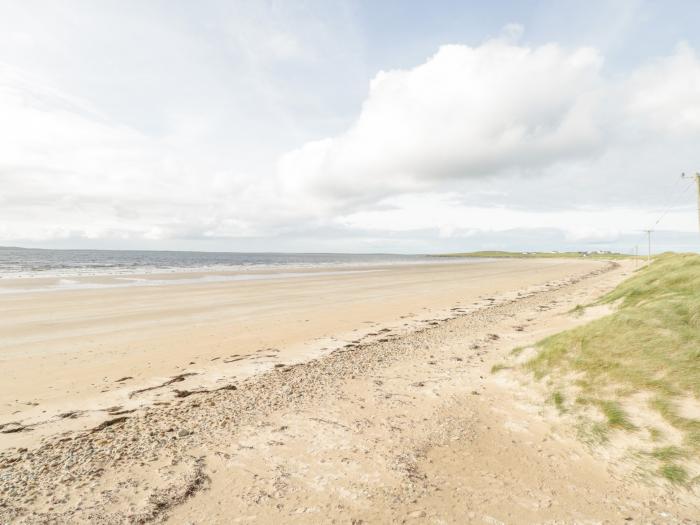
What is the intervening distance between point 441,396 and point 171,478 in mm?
5654

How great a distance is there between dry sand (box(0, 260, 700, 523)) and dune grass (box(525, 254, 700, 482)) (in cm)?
91

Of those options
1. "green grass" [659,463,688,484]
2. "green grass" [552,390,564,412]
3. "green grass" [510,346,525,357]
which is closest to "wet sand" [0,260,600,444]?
"green grass" [510,346,525,357]

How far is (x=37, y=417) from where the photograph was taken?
24.9 ft

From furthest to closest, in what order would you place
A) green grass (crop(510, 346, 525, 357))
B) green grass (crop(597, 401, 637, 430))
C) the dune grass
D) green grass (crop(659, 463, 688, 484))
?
1. green grass (crop(510, 346, 525, 357))
2. the dune grass
3. green grass (crop(597, 401, 637, 430))
4. green grass (crop(659, 463, 688, 484))

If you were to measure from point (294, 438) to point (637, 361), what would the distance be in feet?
23.4

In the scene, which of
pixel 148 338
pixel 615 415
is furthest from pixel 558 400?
pixel 148 338

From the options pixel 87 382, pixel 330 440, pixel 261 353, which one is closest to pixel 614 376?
pixel 330 440

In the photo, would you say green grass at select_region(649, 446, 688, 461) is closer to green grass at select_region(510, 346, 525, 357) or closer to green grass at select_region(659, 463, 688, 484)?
green grass at select_region(659, 463, 688, 484)

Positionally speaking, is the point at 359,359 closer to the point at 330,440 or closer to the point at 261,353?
the point at 261,353

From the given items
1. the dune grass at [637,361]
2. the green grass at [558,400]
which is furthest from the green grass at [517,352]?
the green grass at [558,400]

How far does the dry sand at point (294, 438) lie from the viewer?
4785 millimetres

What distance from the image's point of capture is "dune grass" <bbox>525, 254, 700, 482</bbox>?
6.35m

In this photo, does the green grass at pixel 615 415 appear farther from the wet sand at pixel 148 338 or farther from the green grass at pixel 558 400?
the wet sand at pixel 148 338

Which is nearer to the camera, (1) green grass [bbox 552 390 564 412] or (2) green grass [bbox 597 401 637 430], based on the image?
(2) green grass [bbox 597 401 637 430]
